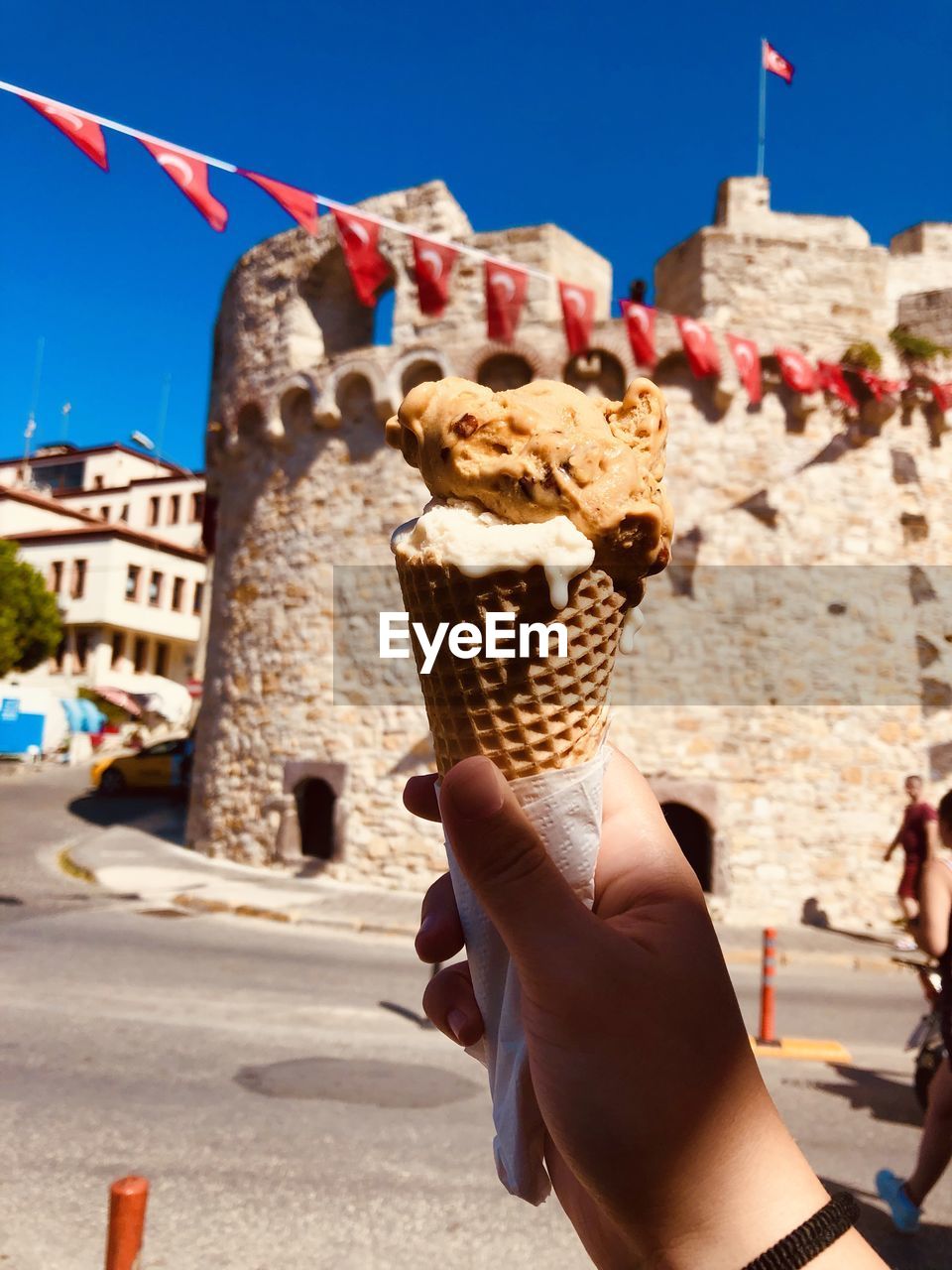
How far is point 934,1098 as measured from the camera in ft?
12.9

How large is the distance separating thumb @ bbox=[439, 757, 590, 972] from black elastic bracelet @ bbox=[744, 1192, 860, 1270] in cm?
49

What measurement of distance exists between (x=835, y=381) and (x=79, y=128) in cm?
919

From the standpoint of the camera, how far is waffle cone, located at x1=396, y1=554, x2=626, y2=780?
1.69m

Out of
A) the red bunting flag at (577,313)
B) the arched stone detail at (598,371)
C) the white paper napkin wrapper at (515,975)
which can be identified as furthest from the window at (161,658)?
the white paper napkin wrapper at (515,975)

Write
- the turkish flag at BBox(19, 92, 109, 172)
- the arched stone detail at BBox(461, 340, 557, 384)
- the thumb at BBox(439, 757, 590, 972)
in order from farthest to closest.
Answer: the arched stone detail at BBox(461, 340, 557, 384) → the turkish flag at BBox(19, 92, 109, 172) → the thumb at BBox(439, 757, 590, 972)

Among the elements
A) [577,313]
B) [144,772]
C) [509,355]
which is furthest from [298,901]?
[144,772]

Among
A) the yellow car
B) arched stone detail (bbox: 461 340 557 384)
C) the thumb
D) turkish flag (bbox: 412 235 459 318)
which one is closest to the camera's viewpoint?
the thumb

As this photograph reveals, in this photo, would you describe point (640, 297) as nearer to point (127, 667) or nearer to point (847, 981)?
point (847, 981)

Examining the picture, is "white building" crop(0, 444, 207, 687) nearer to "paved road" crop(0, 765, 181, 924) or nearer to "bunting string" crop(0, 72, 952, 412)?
"paved road" crop(0, 765, 181, 924)

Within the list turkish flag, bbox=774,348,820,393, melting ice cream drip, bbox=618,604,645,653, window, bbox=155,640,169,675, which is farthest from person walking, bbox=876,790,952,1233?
window, bbox=155,640,169,675

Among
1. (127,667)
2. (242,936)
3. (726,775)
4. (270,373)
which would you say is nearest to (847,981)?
(726,775)

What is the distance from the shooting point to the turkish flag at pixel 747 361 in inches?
438

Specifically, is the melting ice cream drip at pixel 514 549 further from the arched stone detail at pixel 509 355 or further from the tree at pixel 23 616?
the tree at pixel 23 616

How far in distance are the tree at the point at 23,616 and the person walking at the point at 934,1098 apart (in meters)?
32.5
